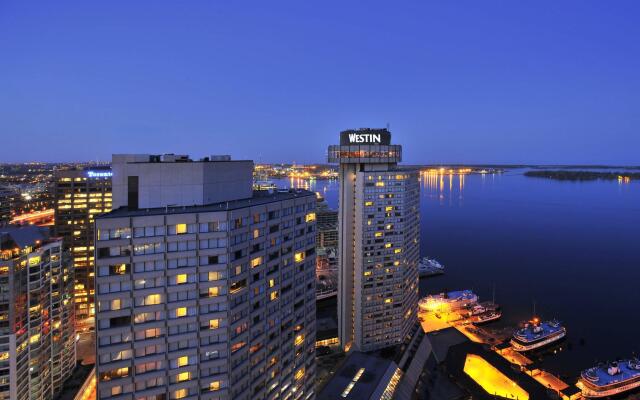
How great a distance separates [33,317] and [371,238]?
4785 centimetres

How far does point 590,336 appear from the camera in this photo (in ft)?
259

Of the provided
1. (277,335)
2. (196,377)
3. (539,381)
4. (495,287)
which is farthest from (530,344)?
(196,377)

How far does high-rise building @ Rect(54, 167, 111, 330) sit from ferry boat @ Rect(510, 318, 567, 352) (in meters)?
88.5

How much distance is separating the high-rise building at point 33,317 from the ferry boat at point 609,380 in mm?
75297

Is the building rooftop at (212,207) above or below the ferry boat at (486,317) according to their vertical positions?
above

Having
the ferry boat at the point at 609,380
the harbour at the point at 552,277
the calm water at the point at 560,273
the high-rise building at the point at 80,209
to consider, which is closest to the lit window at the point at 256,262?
the harbour at the point at 552,277

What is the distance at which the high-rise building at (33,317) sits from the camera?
45.4 m

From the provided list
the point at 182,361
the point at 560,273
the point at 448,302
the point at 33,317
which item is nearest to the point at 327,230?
the point at 448,302

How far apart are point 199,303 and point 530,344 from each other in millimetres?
66835

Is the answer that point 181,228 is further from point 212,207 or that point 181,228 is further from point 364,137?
point 364,137

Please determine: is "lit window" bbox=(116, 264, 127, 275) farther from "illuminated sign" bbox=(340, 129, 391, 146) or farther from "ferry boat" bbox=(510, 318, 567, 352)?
"ferry boat" bbox=(510, 318, 567, 352)

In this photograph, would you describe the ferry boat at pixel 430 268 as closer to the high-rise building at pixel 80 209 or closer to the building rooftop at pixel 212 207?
the high-rise building at pixel 80 209

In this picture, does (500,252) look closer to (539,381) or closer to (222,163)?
(539,381)

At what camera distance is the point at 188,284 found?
28.8 m
